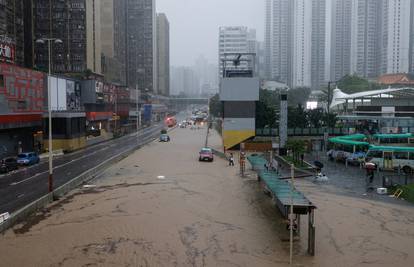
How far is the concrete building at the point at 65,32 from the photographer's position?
265ft

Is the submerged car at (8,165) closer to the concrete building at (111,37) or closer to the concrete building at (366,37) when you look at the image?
the concrete building at (111,37)

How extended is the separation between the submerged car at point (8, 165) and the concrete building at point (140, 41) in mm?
136150

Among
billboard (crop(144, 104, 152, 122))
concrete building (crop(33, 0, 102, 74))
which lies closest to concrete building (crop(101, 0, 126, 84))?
billboard (crop(144, 104, 152, 122))

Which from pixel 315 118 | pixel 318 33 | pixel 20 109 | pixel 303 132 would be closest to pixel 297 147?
pixel 303 132

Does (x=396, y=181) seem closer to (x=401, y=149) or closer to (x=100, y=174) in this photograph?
(x=401, y=149)

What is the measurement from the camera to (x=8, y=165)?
35.9m

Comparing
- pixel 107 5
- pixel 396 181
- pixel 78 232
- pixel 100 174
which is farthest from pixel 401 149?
pixel 107 5

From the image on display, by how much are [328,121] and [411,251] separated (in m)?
42.0

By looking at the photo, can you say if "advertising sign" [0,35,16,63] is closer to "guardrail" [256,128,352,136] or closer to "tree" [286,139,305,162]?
"tree" [286,139,305,162]

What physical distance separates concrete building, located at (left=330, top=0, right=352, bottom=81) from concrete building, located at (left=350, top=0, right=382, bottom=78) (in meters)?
3.56

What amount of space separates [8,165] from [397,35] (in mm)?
150538

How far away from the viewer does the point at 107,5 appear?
401ft

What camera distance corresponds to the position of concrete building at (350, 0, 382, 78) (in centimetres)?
16912

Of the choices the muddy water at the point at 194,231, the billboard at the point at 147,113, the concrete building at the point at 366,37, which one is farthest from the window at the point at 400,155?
the concrete building at the point at 366,37
